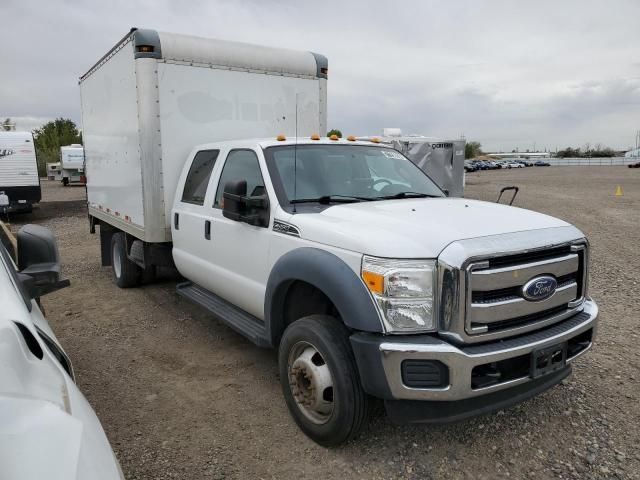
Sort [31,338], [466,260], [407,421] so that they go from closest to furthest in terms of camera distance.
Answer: [31,338], [466,260], [407,421]

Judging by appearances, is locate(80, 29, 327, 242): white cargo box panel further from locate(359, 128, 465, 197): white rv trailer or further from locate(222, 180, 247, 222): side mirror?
locate(359, 128, 465, 197): white rv trailer

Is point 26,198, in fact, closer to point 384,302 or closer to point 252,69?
point 252,69

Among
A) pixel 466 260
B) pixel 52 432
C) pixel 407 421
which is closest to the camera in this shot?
pixel 52 432

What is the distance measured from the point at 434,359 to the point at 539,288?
0.81 m

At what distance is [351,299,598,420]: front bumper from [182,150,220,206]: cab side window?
270 cm

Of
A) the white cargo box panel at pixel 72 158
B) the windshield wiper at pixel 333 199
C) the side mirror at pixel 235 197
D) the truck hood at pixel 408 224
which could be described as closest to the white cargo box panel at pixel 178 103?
the side mirror at pixel 235 197

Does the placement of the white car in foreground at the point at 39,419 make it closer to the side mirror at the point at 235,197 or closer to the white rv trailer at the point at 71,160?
the side mirror at the point at 235,197

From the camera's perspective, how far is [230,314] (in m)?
4.52

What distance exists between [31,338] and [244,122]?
4.54 metres

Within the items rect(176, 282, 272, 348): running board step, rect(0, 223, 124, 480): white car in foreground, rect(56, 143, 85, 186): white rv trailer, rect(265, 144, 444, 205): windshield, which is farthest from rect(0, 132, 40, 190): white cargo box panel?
rect(0, 223, 124, 480): white car in foreground

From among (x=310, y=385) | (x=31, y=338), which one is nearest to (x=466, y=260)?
(x=310, y=385)

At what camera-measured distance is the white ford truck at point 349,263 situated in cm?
284

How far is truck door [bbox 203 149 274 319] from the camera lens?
4.04 m

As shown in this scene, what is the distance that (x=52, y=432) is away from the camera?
1510 millimetres
